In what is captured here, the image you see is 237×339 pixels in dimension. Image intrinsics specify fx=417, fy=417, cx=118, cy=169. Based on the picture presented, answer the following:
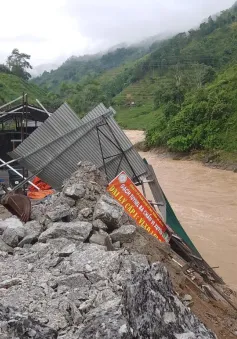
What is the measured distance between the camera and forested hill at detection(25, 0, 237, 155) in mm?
27625

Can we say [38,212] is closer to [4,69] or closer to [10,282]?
[10,282]

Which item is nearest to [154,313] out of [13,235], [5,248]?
[5,248]

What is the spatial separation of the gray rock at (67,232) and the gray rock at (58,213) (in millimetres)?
328

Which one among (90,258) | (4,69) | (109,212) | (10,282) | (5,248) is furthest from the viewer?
(4,69)

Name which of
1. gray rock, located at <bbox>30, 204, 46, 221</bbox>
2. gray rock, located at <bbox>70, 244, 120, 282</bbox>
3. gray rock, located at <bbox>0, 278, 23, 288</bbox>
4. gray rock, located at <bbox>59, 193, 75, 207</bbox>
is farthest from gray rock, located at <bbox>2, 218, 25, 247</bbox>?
gray rock, located at <bbox>0, 278, 23, 288</bbox>

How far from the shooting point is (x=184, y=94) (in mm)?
35188

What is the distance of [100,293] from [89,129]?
13.8 feet

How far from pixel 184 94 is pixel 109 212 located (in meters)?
30.9

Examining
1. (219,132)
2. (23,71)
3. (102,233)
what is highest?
(23,71)

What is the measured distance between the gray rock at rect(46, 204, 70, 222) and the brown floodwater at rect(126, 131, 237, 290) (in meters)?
4.08

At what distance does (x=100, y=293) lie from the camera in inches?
142

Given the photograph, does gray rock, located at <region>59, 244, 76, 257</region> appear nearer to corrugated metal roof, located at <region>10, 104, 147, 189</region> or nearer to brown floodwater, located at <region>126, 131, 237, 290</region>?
corrugated metal roof, located at <region>10, 104, 147, 189</region>

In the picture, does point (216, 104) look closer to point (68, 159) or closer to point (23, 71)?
point (68, 159)

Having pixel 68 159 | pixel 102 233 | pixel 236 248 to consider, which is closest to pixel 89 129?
pixel 68 159
